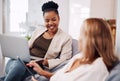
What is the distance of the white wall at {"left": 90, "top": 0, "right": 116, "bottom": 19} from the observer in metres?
3.34

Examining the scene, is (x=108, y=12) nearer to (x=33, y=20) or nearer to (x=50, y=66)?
(x=33, y=20)

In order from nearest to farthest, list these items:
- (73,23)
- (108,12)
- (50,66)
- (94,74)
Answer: (94,74) < (50,66) < (73,23) < (108,12)

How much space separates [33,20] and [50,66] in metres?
1.64

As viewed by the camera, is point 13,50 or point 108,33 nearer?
point 108,33

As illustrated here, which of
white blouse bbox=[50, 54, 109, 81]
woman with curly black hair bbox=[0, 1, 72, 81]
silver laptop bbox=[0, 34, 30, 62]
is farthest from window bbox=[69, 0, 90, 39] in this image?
white blouse bbox=[50, 54, 109, 81]

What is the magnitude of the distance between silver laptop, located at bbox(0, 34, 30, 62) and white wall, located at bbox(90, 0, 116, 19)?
1.70 m

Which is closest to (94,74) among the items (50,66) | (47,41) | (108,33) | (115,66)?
(115,66)

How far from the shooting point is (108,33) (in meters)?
1.33

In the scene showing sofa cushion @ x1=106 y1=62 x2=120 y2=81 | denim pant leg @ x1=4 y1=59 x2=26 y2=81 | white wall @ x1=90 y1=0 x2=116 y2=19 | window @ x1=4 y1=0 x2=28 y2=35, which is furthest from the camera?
white wall @ x1=90 y1=0 x2=116 y2=19

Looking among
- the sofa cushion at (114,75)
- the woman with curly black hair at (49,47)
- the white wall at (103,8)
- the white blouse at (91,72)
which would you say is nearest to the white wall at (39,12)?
the white wall at (103,8)

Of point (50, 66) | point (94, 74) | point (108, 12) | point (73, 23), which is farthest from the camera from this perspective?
point (108, 12)

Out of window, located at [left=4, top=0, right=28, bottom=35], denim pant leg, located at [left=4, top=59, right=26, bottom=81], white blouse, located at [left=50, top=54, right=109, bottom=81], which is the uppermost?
window, located at [left=4, top=0, right=28, bottom=35]

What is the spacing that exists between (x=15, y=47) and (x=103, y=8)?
2080 millimetres

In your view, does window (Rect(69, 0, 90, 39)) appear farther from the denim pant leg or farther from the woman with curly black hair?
the denim pant leg
